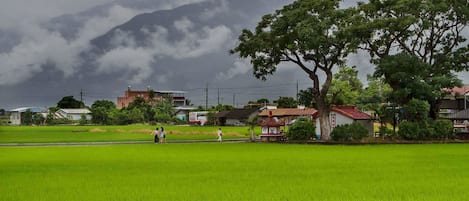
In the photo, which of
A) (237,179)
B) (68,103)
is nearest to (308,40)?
(237,179)

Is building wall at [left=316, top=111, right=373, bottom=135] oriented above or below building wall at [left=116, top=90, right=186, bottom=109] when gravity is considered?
below

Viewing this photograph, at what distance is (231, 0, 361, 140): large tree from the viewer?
4150 centimetres

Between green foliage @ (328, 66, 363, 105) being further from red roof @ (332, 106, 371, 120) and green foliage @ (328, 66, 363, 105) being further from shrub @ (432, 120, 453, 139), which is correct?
shrub @ (432, 120, 453, 139)

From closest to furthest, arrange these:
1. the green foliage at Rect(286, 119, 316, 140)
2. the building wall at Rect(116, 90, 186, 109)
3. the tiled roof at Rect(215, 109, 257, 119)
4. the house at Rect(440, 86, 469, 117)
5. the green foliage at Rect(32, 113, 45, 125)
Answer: the green foliage at Rect(286, 119, 316, 140)
the house at Rect(440, 86, 469, 117)
the tiled roof at Rect(215, 109, 257, 119)
the green foliage at Rect(32, 113, 45, 125)
the building wall at Rect(116, 90, 186, 109)

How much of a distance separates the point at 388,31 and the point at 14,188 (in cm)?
3449

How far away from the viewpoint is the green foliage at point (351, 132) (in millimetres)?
41281

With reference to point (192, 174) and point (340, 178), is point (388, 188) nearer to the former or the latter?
point (340, 178)

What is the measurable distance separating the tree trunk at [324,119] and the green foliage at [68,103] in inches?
4211

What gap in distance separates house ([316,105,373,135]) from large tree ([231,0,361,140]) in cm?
185

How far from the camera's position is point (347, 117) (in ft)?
151

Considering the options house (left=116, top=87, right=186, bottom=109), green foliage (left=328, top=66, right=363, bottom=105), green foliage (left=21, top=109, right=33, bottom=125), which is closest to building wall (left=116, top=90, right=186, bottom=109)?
house (left=116, top=87, right=186, bottom=109)

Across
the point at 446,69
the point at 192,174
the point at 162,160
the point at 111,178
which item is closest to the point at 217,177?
the point at 192,174

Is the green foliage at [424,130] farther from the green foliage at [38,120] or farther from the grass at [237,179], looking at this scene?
the green foliage at [38,120]

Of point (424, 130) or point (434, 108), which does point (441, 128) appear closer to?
point (424, 130)
